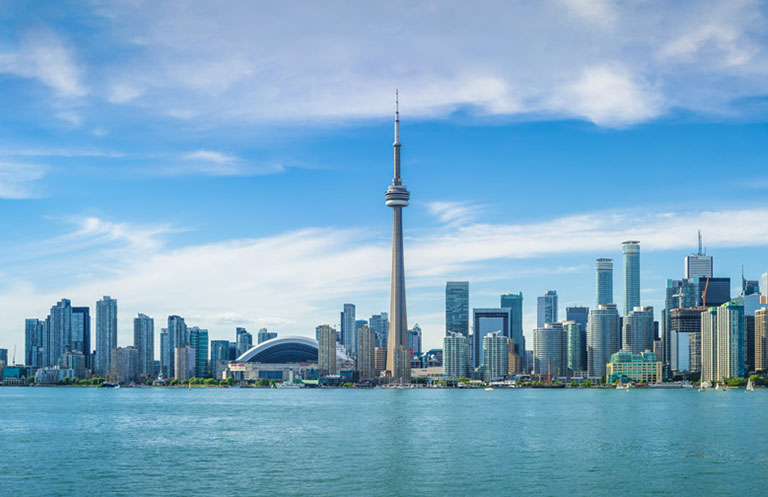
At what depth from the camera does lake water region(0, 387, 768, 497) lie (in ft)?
175

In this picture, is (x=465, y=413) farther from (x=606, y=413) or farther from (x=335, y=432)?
(x=335, y=432)

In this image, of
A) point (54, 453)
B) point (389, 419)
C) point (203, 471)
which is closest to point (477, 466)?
point (203, 471)

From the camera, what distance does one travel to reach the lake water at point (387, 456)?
53.2 meters

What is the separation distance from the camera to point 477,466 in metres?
61.7

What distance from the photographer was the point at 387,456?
220 ft

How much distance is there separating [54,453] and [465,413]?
66.8 meters

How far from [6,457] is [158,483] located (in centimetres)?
2153

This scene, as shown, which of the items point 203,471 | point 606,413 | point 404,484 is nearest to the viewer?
point 404,484

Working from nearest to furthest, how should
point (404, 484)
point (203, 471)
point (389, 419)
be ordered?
point (404, 484) < point (203, 471) < point (389, 419)

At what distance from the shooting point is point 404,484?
53750 mm

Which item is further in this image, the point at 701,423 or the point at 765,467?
the point at 701,423

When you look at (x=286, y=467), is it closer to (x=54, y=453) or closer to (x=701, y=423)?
(x=54, y=453)

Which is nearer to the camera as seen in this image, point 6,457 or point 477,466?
point 477,466

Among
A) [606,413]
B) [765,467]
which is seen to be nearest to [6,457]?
[765,467]
